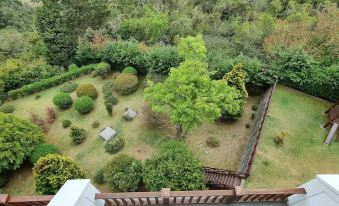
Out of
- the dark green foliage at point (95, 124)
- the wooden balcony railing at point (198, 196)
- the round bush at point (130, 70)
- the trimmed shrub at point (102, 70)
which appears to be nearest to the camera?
the wooden balcony railing at point (198, 196)

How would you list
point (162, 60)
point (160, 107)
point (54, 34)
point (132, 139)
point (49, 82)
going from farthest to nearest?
point (54, 34) < point (49, 82) < point (162, 60) < point (132, 139) < point (160, 107)

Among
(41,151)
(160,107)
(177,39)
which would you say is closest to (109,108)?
(41,151)

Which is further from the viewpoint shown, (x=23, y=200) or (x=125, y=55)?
(x=125, y=55)

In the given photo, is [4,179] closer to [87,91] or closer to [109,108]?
[109,108]

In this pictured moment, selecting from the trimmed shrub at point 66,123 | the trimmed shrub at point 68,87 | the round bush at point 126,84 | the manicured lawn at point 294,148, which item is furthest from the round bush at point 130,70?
the manicured lawn at point 294,148

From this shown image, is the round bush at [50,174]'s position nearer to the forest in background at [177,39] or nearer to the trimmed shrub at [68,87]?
the forest in background at [177,39]

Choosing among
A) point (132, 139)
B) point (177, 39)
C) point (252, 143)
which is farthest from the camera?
point (177, 39)
